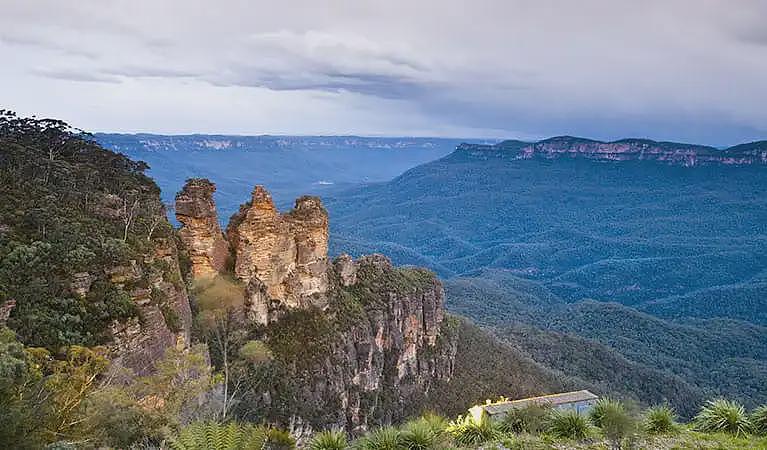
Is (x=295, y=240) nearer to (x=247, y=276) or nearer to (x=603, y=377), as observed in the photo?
(x=247, y=276)

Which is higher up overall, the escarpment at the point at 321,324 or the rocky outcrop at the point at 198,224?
the rocky outcrop at the point at 198,224

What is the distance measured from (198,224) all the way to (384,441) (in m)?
23.9

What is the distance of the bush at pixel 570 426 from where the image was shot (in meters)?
16.6

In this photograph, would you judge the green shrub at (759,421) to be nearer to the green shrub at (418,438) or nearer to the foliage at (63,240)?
the green shrub at (418,438)

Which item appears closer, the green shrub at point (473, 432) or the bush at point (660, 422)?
the green shrub at point (473, 432)

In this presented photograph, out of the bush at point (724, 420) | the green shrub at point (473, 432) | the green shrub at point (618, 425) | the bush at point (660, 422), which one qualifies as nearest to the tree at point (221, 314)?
the green shrub at point (473, 432)

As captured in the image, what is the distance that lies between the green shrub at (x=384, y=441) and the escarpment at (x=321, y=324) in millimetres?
17599

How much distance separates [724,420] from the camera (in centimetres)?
1716

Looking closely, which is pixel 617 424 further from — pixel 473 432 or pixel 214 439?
pixel 214 439

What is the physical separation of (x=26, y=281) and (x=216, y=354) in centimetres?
1356

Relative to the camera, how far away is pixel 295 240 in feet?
138

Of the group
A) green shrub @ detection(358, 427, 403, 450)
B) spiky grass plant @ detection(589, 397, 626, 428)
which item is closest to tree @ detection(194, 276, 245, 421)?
green shrub @ detection(358, 427, 403, 450)

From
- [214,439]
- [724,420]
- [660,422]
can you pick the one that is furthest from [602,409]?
[214,439]

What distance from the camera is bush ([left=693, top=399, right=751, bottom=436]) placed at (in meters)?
16.9
